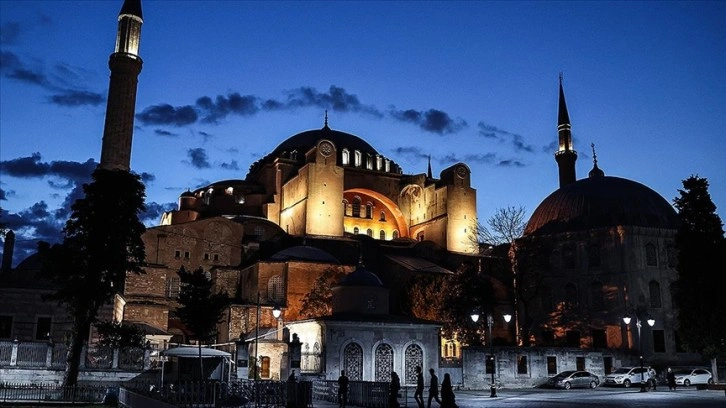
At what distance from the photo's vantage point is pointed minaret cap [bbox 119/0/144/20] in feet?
150

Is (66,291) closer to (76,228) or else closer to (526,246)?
(76,228)

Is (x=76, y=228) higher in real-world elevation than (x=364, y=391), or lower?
higher

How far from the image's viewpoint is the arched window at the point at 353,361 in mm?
26672

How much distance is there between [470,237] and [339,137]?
62.7 ft

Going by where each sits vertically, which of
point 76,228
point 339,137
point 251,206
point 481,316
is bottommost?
point 481,316

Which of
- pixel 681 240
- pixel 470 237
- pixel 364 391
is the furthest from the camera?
pixel 470 237

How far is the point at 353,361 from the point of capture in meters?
26.8

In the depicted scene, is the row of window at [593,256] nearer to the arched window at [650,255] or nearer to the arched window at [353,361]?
the arched window at [650,255]

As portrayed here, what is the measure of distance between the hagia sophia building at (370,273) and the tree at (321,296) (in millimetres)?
221

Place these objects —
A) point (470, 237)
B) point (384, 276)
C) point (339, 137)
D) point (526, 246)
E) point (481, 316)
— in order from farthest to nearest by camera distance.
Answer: point (339, 137), point (470, 237), point (384, 276), point (526, 246), point (481, 316)

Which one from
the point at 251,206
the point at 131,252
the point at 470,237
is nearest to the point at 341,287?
the point at 131,252

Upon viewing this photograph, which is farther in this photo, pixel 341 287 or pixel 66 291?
pixel 341 287

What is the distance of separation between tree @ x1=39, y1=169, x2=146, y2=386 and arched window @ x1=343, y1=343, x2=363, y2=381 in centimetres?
904

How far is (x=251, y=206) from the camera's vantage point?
57281mm
